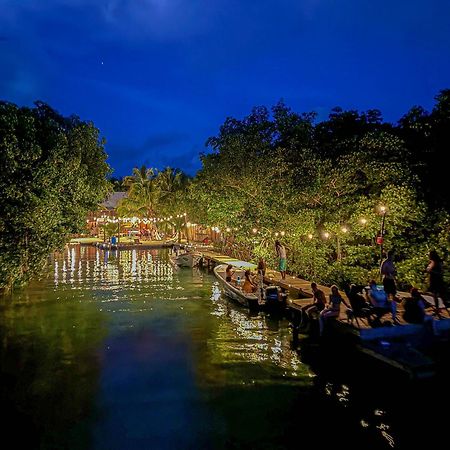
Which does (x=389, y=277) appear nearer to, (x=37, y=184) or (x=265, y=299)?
(x=265, y=299)

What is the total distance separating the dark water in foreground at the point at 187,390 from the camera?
25.0 feet

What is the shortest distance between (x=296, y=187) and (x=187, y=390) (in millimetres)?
13231

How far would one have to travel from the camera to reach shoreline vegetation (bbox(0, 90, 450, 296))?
592 inches

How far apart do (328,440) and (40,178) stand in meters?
12.6

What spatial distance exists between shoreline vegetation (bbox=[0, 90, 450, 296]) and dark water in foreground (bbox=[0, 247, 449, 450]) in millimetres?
4507

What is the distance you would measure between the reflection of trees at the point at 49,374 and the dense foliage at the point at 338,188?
10.7 meters

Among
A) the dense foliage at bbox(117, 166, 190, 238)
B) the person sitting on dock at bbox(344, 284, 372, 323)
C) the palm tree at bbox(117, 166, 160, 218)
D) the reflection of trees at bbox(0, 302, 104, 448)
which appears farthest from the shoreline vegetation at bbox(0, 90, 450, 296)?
the palm tree at bbox(117, 166, 160, 218)

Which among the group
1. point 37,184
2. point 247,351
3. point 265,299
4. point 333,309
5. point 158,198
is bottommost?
point 247,351

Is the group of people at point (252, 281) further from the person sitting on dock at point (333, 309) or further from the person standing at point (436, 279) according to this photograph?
the person standing at point (436, 279)

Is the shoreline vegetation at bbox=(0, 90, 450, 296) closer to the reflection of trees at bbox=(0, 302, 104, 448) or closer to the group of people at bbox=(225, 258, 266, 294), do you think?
the reflection of trees at bbox=(0, 302, 104, 448)

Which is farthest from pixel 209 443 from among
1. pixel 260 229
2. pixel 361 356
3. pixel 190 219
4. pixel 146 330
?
pixel 190 219

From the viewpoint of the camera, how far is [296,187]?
20766 millimetres

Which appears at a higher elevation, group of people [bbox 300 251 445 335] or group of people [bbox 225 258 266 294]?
group of people [bbox 225 258 266 294]

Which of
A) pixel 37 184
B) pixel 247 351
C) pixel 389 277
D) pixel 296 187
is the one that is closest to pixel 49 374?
pixel 247 351
